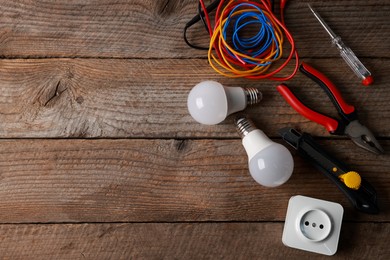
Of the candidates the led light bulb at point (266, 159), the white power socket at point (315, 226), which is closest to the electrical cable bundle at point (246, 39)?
the led light bulb at point (266, 159)

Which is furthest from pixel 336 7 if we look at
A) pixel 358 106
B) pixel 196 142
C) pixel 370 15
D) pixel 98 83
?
pixel 98 83

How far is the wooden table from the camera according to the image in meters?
0.99

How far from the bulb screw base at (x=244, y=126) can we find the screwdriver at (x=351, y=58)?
0.23 metres

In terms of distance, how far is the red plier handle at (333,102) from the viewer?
38.1 inches

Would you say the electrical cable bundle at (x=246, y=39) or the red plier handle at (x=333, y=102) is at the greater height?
the electrical cable bundle at (x=246, y=39)

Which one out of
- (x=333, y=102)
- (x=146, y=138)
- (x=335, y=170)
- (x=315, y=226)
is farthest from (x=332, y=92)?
(x=146, y=138)

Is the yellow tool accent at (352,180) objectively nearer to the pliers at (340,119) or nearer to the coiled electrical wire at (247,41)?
the pliers at (340,119)

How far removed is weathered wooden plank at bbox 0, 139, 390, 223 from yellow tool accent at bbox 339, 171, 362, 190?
0.06 m

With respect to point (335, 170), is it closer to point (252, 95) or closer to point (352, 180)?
point (352, 180)

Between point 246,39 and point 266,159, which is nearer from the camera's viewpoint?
point 266,159

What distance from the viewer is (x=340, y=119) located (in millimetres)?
983

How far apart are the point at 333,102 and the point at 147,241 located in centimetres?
45

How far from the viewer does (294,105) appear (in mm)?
978

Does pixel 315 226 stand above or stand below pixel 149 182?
below
